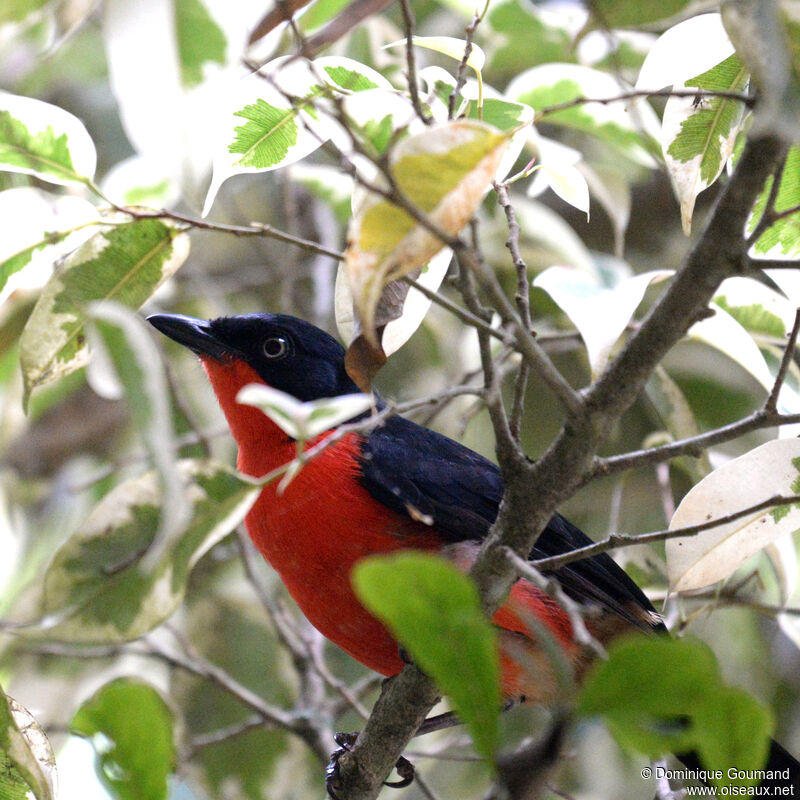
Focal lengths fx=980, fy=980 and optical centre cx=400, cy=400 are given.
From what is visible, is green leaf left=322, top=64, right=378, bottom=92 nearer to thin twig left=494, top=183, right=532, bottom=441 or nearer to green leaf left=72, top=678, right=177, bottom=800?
thin twig left=494, top=183, right=532, bottom=441

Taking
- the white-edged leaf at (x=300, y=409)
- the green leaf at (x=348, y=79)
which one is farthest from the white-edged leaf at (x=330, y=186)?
the white-edged leaf at (x=300, y=409)

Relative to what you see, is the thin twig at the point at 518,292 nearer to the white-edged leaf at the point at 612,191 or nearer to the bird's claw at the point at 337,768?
the bird's claw at the point at 337,768

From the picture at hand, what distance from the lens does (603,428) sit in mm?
1620

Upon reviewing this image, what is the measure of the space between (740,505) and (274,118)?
1190 millimetres

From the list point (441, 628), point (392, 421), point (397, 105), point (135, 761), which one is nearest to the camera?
point (441, 628)

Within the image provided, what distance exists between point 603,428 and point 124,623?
0.88 m

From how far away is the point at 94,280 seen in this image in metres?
1.90

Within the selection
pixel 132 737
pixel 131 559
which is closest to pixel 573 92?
pixel 131 559

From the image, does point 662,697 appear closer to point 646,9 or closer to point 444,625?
point 444,625

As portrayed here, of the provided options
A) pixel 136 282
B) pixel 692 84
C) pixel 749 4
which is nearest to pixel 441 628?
pixel 749 4

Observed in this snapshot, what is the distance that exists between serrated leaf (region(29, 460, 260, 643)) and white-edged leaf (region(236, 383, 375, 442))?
17 centimetres

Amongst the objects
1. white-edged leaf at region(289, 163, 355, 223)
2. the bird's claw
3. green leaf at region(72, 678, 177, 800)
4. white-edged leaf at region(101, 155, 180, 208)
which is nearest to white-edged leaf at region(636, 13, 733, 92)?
green leaf at region(72, 678, 177, 800)

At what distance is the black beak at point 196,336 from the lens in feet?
9.91

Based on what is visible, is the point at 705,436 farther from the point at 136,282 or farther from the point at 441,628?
the point at 136,282
